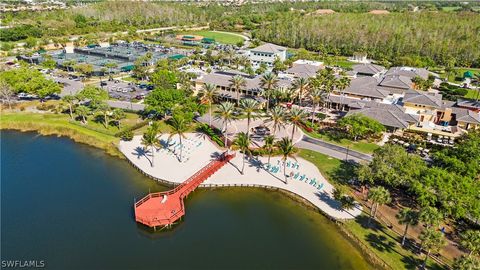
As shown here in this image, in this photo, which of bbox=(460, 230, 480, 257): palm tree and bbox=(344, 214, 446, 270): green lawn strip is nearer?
bbox=(460, 230, 480, 257): palm tree

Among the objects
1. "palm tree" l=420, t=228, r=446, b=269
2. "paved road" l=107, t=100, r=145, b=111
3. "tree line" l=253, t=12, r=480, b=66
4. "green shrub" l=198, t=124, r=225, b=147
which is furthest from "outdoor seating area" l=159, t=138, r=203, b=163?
"tree line" l=253, t=12, r=480, b=66

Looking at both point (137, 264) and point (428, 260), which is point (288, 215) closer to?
point (428, 260)

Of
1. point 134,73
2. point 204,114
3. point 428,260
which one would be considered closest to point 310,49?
point 134,73

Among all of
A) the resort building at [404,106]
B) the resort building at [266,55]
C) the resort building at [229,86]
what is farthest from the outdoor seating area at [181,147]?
the resort building at [266,55]

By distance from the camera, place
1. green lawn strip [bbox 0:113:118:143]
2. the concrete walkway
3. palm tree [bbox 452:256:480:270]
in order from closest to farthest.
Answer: palm tree [bbox 452:256:480:270], the concrete walkway, green lawn strip [bbox 0:113:118:143]

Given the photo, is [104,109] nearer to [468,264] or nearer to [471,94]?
[468,264]

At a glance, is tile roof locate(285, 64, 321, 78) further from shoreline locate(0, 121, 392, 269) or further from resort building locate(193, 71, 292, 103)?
shoreline locate(0, 121, 392, 269)

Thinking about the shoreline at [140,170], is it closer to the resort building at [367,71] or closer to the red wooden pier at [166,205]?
the red wooden pier at [166,205]
